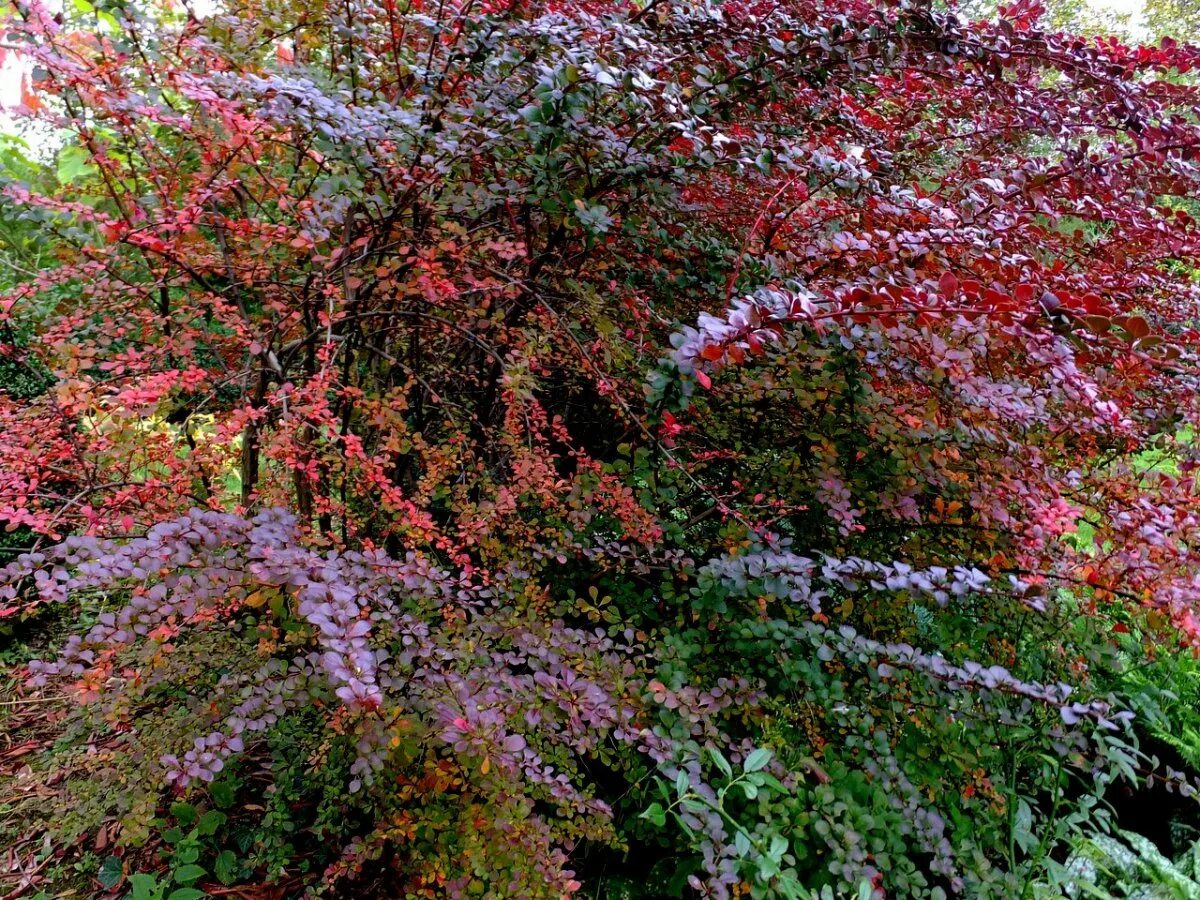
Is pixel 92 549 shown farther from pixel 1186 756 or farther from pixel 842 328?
pixel 1186 756

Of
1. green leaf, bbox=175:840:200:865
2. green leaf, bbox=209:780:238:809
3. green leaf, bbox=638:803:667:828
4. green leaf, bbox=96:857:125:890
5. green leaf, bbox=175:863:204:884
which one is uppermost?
green leaf, bbox=638:803:667:828

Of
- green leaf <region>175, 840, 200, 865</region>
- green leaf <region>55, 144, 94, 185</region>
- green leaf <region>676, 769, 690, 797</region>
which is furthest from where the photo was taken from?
green leaf <region>55, 144, 94, 185</region>

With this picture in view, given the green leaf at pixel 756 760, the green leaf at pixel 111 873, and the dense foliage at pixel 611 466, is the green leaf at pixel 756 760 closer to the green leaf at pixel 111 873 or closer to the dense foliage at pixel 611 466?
the dense foliage at pixel 611 466

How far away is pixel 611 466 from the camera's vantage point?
2088 mm

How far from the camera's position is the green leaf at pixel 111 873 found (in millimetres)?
1838

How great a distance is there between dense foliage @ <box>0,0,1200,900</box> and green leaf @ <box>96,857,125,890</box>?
0.01 m

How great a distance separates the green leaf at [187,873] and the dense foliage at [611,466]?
4cm

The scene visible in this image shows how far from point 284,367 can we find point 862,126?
2.13m

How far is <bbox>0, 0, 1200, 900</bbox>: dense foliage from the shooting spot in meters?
1.48

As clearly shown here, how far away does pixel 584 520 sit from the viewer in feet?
6.42

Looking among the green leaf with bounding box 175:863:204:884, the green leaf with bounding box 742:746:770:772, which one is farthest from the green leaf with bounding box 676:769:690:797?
the green leaf with bounding box 175:863:204:884

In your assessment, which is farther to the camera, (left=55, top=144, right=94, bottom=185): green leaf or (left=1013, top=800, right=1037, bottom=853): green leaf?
(left=55, top=144, right=94, bottom=185): green leaf

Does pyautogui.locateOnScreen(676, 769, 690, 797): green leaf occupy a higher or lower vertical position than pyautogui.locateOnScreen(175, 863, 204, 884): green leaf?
higher

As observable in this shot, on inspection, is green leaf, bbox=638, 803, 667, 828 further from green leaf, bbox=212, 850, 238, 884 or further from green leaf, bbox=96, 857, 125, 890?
green leaf, bbox=96, 857, 125, 890
